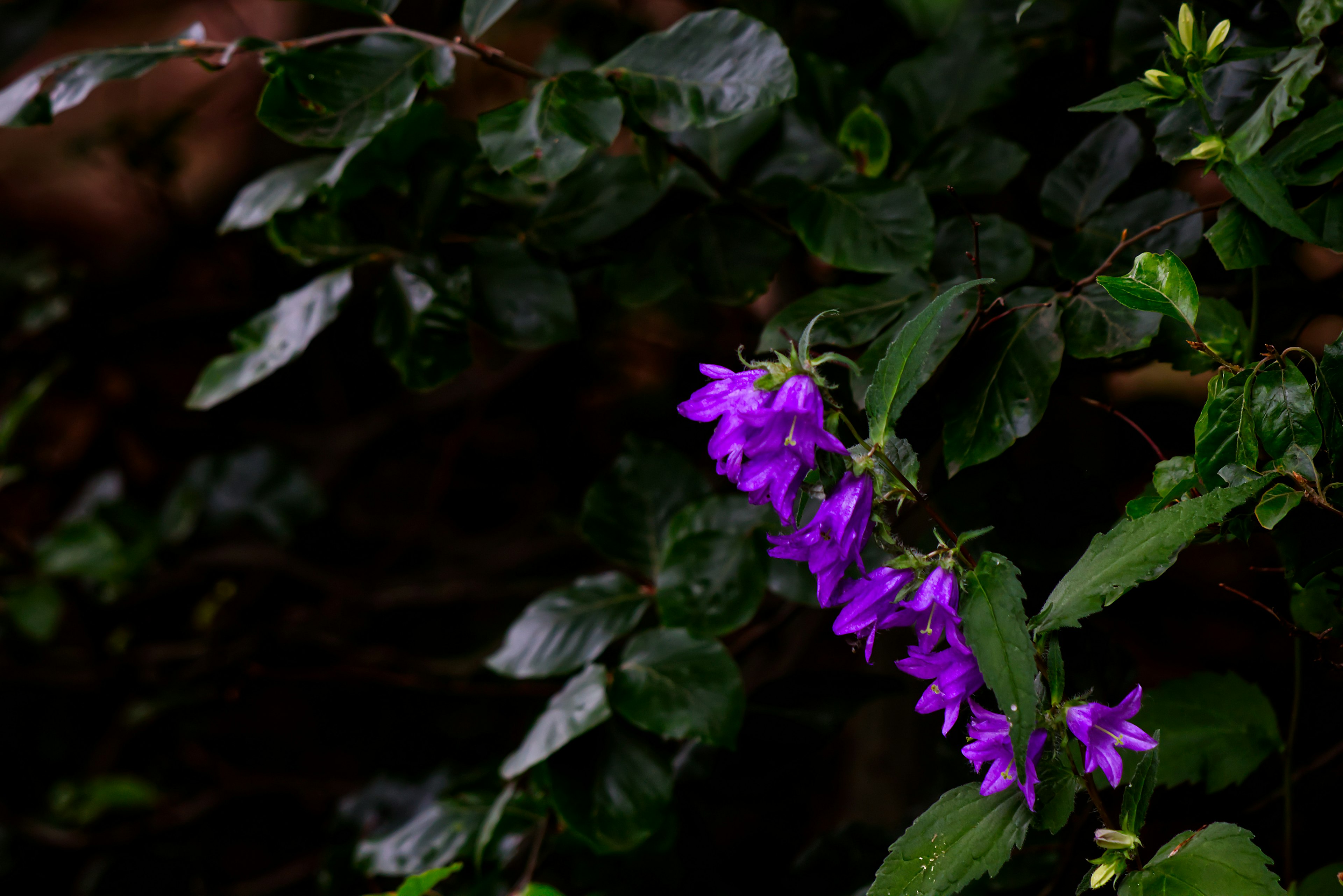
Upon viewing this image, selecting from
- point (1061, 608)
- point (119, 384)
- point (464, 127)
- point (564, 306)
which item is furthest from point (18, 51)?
point (1061, 608)

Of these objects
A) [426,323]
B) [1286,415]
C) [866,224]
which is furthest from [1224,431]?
[426,323]

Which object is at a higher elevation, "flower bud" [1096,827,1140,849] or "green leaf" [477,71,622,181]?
"green leaf" [477,71,622,181]

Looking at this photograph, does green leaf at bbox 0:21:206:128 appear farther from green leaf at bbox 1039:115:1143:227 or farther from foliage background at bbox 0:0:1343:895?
green leaf at bbox 1039:115:1143:227

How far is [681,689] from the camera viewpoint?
800mm

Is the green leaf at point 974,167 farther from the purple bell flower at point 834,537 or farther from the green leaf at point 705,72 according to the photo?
the purple bell flower at point 834,537

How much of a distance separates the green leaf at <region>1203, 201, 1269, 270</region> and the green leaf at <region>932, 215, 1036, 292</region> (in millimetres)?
157

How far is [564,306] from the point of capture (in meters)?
0.89

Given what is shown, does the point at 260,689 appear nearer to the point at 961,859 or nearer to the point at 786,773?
the point at 786,773

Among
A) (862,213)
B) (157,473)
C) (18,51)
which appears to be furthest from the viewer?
(157,473)

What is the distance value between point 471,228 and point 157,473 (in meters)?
1.33

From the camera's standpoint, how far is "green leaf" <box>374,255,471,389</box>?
0.87 metres

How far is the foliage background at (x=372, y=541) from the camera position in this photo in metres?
0.97

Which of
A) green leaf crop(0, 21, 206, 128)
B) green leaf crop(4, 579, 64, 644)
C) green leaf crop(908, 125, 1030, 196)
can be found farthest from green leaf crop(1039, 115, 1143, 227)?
green leaf crop(4, 579, 64, 644)

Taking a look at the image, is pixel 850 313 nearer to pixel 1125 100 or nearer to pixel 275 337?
pixel 1125 100
